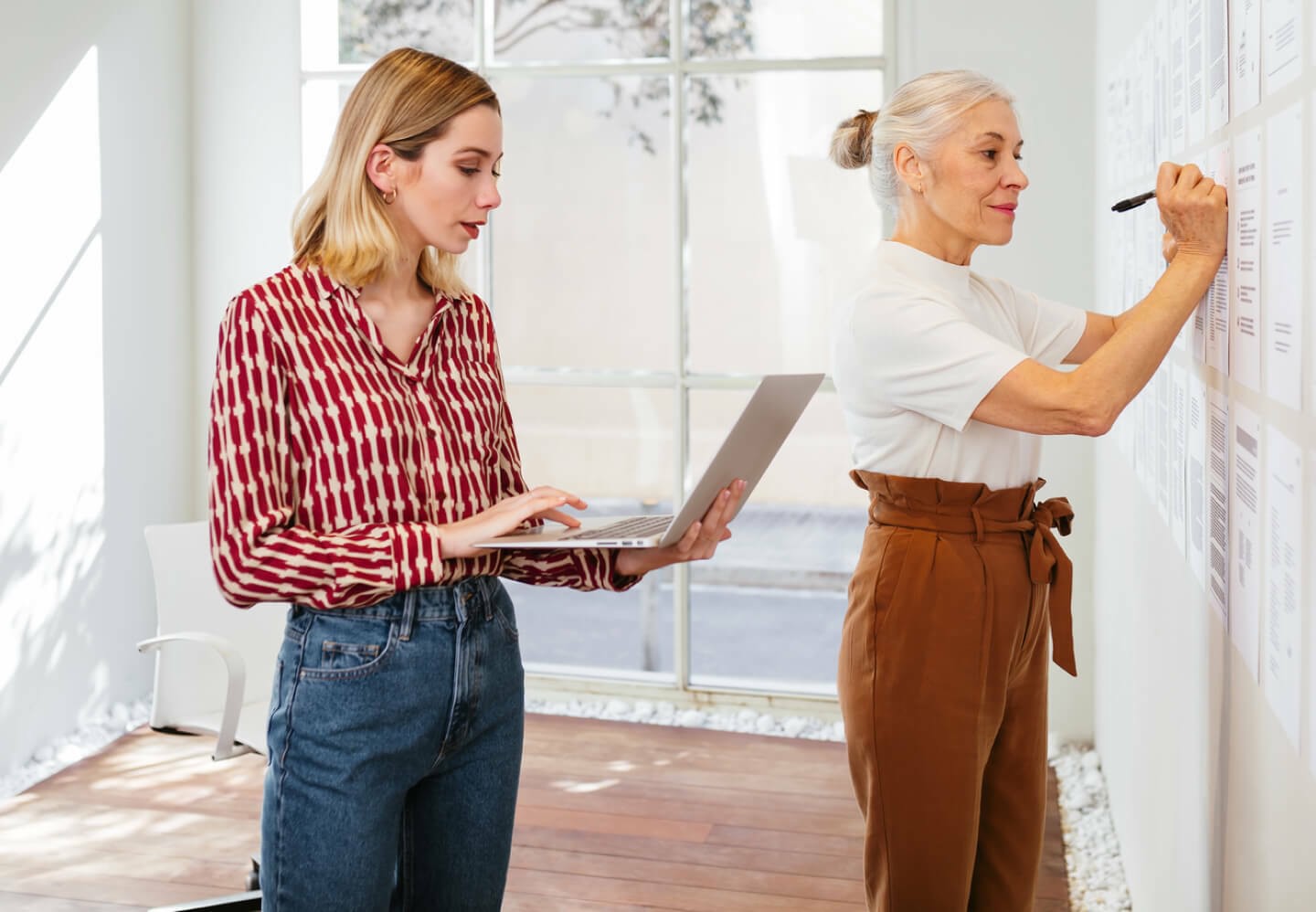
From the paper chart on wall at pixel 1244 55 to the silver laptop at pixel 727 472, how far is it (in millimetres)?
559

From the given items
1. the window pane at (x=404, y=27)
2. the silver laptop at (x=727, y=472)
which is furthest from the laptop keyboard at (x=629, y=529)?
the window pane at (x=404, y=27)

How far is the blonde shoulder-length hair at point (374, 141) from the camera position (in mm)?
1573

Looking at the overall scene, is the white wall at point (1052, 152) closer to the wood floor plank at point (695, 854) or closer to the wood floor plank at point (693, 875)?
the wood floor plank at point (695, 854)

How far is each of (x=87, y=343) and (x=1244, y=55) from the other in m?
3.62

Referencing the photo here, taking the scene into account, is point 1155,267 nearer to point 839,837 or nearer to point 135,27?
point 839,837

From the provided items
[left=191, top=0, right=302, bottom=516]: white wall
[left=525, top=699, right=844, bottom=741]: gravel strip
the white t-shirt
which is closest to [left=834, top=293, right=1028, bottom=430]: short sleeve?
the white t-shirt

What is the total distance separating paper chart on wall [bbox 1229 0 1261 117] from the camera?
1.41 meters

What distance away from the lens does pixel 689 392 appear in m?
4.45

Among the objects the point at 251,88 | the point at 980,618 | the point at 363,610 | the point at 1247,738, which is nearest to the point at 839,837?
the point at 980,618

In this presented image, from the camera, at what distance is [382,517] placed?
1.53 meters

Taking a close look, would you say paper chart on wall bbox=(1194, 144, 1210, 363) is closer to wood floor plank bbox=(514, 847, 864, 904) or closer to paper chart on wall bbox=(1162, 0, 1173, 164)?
paper chart on wall bbox=(1162, 0, 1173, 164)

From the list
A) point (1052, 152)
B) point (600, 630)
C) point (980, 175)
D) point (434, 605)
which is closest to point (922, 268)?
point (980, 175)

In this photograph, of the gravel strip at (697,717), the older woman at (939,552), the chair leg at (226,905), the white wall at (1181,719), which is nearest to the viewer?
the white wall at (1181,719)

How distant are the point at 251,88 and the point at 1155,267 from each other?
134 inches
